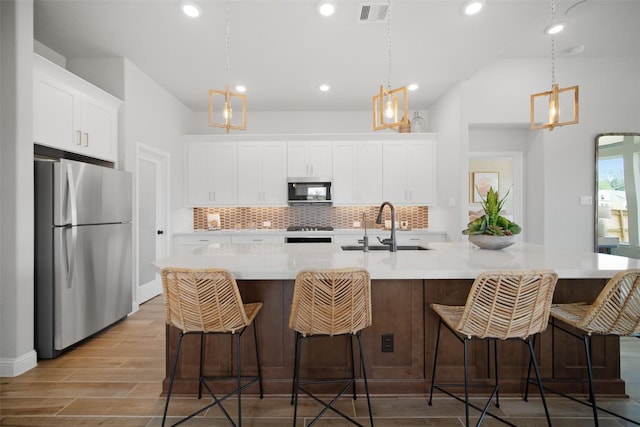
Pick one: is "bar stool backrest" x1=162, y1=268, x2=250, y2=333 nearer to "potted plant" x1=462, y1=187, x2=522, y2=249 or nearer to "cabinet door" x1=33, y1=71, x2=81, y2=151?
"potted plant" x1=462, y1=187, x2=522, y2=249

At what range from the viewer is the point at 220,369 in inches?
84.0

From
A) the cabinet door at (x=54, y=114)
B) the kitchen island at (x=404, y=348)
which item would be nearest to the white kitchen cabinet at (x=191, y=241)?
the cabinet door at (x=54, y=114)

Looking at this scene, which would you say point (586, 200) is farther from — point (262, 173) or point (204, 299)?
point (204, 299)

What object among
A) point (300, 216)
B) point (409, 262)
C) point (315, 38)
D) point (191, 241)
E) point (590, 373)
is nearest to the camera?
point (590, 373)

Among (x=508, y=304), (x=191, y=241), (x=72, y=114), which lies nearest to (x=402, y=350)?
(x=508, y=304)

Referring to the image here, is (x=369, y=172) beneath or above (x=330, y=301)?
above

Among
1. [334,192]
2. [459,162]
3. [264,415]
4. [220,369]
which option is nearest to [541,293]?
[264,415]

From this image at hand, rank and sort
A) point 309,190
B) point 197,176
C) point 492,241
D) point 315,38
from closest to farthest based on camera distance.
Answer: point 492,241 < point 315,38 < point 309,190 < point 197,176

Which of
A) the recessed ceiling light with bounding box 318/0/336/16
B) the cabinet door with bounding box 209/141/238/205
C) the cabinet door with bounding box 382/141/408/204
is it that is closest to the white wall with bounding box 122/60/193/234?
the cabinet door with bounding box 209/141/238/205

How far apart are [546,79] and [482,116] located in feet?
3.34

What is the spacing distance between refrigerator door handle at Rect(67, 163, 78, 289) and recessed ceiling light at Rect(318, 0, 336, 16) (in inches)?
94.2

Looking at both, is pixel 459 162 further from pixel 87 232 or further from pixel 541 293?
pixel 87 232

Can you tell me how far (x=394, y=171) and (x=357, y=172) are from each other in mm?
581

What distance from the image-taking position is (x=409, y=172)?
5.30 meters
